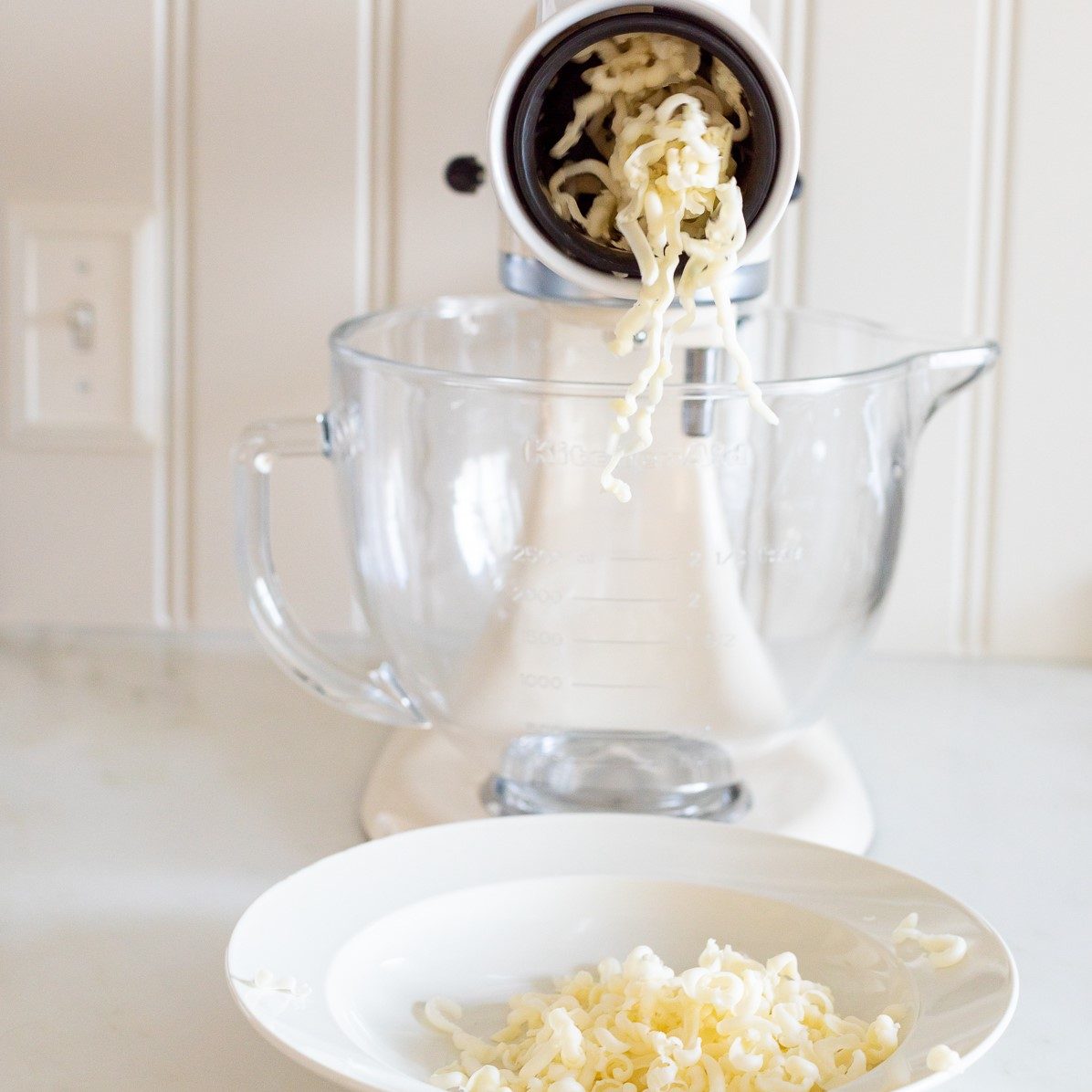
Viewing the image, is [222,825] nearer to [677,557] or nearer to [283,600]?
[283,600]

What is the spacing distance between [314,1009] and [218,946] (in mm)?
156

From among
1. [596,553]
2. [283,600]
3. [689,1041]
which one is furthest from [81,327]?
[689,1041]

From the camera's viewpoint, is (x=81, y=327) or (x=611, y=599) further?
(x=81, y=327)

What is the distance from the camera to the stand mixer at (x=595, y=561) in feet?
2.18

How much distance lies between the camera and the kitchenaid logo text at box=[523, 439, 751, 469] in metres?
0.65

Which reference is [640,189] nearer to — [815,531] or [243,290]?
[815,531]

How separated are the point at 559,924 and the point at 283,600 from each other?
0.78 ft

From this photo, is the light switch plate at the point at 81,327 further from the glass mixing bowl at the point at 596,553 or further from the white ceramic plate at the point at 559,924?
the white ceramic plate at the point at 559,924

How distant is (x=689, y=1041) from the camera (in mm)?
494

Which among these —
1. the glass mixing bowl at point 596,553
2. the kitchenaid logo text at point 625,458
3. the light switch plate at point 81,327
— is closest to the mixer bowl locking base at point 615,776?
the glass mixing bowl at point 596,553

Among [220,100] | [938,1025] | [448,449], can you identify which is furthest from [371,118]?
[938,1025]

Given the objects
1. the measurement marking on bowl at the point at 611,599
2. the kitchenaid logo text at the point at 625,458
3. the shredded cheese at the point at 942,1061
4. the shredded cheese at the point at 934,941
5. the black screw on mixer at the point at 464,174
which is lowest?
the shredded cheese at the point at 942,1061

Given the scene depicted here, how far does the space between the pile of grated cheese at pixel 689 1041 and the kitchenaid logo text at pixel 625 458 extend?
8.9 inches

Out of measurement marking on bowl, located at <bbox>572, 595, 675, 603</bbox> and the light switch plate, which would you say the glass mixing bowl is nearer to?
measurement marking on bowl, located at <bbox>572, 595, 675, 603</bbox>
